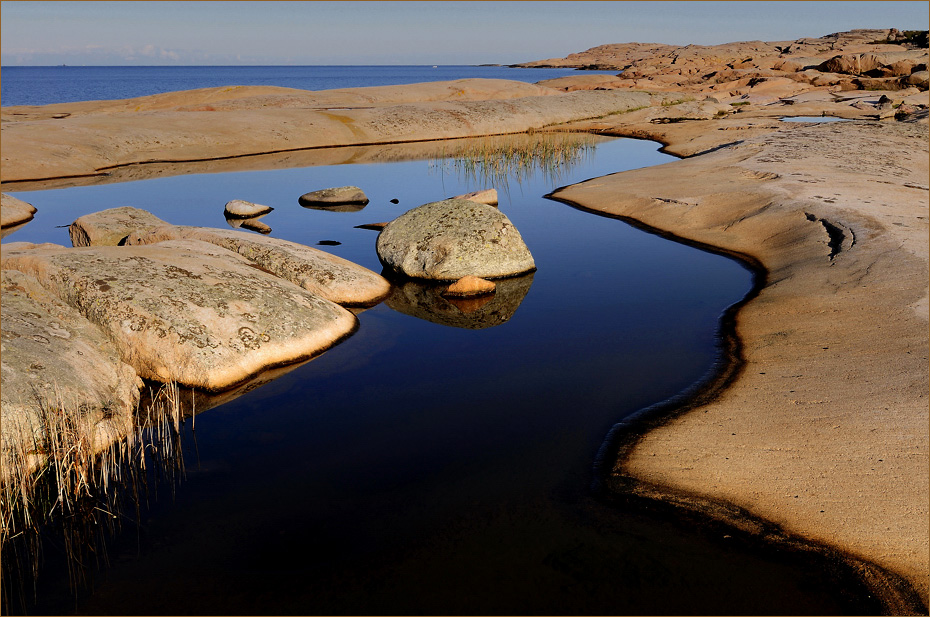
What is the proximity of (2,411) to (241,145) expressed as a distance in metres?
21.4

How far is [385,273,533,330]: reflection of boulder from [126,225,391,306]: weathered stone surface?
0.36m

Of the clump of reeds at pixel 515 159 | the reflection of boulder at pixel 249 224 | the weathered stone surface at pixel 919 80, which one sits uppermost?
the weathered stone surface at pixel 919 80

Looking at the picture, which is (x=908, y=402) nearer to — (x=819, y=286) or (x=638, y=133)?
(x=819, y=286)

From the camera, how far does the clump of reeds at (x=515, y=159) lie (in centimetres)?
2053

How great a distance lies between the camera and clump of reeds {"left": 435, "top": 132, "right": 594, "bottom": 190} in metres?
20.5

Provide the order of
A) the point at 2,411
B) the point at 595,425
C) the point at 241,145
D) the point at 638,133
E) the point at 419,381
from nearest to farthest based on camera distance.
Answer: the point at 2,411
the point at 595,425
the point at 419,381
the point at 241,145
the point at 638,133

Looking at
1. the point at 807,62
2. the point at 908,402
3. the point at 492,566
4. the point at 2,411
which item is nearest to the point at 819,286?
the point at 908,402

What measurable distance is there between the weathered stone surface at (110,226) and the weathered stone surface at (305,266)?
1.24 meters

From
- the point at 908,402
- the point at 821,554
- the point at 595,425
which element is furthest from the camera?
the point at 595,425

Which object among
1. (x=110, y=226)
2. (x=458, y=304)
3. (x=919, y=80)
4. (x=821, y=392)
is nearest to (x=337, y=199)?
(x=110, y=226)

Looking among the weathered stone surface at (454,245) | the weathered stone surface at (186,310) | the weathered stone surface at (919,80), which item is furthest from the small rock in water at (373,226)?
the weathered stone surface at (919,80)

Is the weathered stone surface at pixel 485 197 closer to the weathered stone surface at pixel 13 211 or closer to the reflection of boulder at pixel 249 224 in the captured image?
the reflection of boulder at pixel 249 224

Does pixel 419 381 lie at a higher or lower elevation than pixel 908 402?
lower

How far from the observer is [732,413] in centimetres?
655
